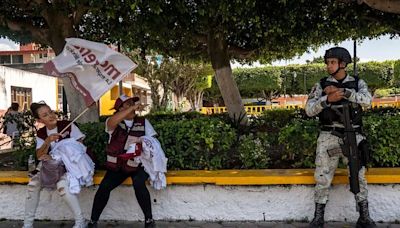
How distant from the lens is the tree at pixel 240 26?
24.3 ft

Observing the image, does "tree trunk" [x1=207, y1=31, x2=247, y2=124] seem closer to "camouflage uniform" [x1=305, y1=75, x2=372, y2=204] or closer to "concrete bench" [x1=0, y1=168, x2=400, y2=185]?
"concrete bench" [x1=0, y1=168, x2=400, y2=185]

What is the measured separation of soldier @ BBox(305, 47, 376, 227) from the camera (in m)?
4.52

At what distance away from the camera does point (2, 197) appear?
5.64m

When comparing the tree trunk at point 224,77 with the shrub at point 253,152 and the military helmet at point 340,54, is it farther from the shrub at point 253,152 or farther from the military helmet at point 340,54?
the military helmet at point 340,54

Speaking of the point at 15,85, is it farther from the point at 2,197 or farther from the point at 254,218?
the point at 254,218

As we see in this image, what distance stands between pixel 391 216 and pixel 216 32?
5.17 meters

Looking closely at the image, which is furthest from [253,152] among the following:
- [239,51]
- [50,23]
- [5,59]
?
[5,59]

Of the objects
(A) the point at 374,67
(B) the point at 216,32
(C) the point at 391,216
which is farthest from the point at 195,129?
(A) the point at 374,67

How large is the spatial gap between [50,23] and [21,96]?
15081mm

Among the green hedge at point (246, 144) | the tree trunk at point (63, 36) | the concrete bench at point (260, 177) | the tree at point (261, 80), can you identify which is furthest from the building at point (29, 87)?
the tree at point (261, 80)

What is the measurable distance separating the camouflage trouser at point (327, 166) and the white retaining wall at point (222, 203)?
41cm

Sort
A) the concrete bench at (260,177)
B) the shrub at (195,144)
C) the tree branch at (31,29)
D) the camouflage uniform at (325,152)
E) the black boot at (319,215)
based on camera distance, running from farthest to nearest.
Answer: the tree branch at (31,29)
the shrub at (195,144)
the concrete bench at (260,177)
the black boot at (319,215)
the camouflage uniform at (325,152)

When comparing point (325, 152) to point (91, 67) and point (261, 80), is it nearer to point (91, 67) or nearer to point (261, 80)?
point (91, 67)

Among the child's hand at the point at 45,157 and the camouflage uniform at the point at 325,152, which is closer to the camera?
the camouflage uniform at the point at 325,152
